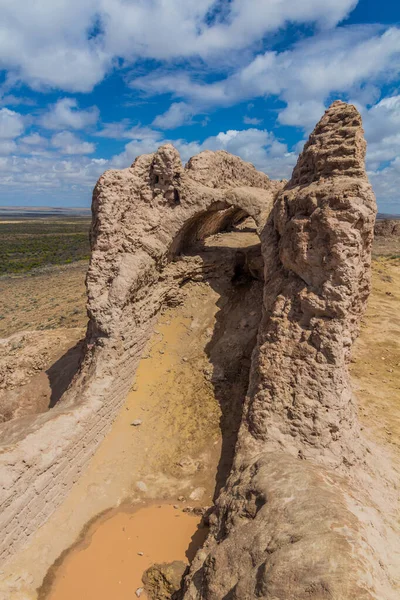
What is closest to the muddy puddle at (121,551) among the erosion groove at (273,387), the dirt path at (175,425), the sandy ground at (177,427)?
the sandy ground at (177,427)

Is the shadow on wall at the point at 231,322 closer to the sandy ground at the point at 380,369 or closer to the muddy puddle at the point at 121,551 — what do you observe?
the muddy puddle at the point at 121,551

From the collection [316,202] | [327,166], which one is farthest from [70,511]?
[327,166]

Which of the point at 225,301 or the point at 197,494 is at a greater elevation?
the point at 225,301

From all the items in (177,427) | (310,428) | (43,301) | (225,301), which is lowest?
(43,301)

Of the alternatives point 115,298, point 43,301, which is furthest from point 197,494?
point 43,301

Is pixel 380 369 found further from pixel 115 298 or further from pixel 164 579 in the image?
pixel 164 579

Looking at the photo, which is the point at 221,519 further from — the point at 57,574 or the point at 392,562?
the point at 57,574

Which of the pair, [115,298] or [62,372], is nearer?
[115,298]
